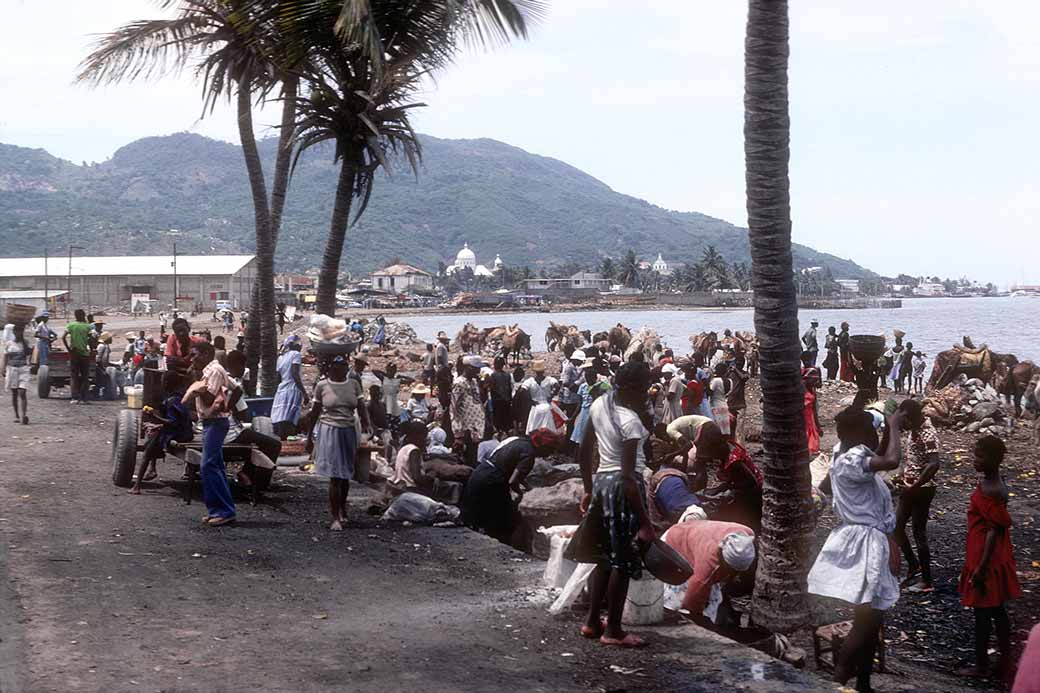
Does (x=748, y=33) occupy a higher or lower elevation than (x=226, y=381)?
higher

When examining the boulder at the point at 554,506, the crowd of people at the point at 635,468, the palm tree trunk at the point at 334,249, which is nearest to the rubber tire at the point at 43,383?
the crowd of people at the point at 635,468

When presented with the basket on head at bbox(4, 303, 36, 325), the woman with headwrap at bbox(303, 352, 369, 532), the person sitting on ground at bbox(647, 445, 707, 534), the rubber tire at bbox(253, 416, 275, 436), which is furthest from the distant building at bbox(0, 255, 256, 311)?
the person sitting on ground at bbox(647, 445, 707, 534)

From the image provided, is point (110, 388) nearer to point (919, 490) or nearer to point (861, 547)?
point (919, 490)

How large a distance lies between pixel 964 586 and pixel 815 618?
111 cm

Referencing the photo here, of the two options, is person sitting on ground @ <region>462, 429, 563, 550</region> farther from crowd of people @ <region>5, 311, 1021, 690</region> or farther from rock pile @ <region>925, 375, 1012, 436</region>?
rock pile @ <region>925, 375, 1012, 436</region>

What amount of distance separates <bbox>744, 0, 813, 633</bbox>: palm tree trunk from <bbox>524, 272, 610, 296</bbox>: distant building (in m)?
156

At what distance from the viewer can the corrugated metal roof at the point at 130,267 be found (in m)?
89.1

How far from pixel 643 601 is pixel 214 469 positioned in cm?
423

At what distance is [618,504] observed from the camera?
5887 mm

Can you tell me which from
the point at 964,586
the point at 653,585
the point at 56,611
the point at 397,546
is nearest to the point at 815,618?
the point at 964,586

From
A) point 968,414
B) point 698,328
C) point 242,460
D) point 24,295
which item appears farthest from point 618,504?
point 698,328

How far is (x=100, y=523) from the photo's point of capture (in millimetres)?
8922

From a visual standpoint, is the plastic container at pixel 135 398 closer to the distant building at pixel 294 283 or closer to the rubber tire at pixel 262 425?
the rubber tire at pixel 262 425

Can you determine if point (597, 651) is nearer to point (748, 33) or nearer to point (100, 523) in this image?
point (748, 33)
